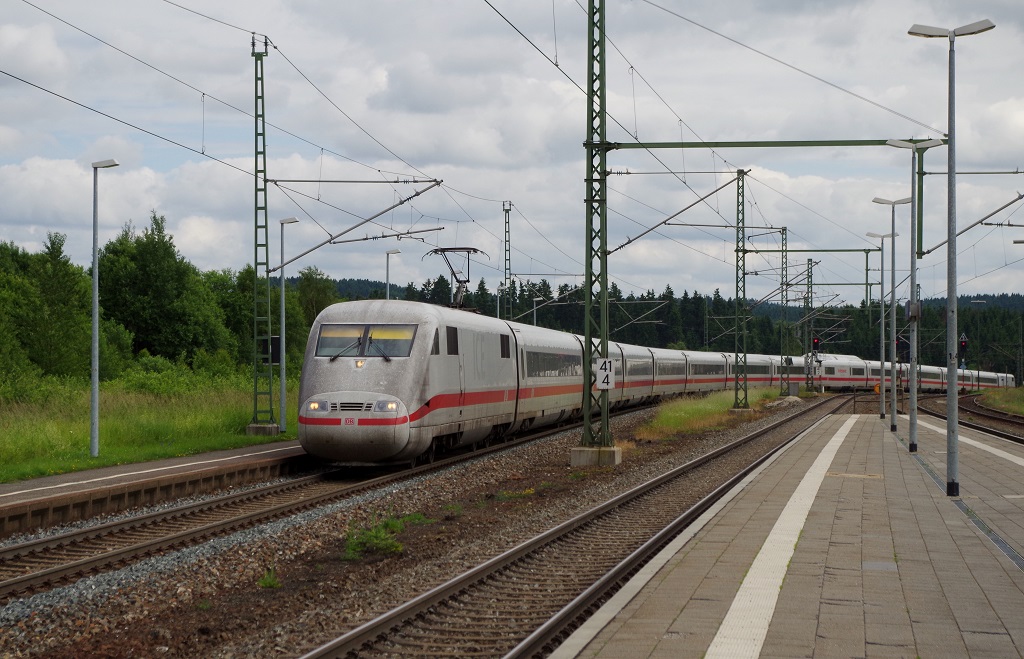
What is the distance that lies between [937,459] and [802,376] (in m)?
65.6

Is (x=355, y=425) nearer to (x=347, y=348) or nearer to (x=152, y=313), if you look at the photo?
(x=347, y=348)

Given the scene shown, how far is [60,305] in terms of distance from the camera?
6203 centimetres

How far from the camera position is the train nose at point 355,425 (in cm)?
2023

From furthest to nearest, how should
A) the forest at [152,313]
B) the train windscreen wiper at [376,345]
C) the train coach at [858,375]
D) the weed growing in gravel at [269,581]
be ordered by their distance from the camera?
1. the train coach at [858,375]
2. the forest at [152,313]
3. the train windscreen wiper at [376,345]
4. the weed growing in gravel at [269,581]

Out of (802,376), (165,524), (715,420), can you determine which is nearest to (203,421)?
(165,524)

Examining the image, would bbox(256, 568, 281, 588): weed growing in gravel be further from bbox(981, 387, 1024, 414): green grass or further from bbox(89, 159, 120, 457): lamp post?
bbox(981, 387, 1024, 414): green grass

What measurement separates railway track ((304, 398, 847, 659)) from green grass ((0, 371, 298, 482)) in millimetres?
11218

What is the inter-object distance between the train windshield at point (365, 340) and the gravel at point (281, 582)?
314cm

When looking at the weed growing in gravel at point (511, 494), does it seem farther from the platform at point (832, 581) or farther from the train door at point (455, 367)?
the train door at point (455, 367)

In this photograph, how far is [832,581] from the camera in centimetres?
1005

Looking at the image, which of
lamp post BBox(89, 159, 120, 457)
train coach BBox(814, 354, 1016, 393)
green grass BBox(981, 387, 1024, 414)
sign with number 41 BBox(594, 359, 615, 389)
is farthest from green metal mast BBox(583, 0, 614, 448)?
train coach BBox(814, 354, 1016, 393)

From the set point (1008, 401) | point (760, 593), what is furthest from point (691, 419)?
point (1008, 401)

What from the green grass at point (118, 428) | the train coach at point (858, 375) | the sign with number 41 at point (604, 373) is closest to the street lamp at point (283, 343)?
the green grass at point (118, 428)

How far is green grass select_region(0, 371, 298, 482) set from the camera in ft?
72.8
